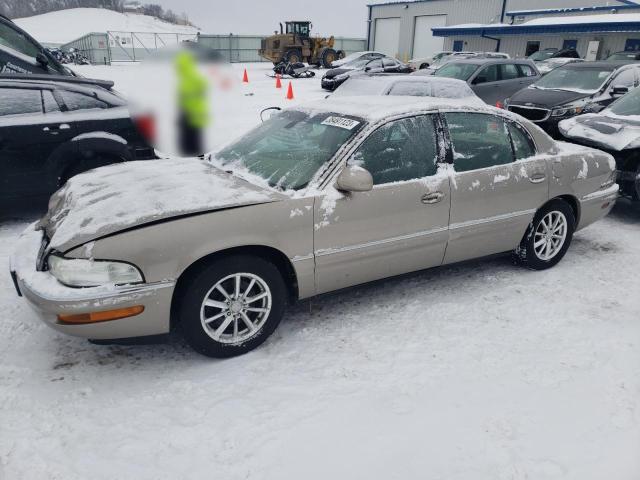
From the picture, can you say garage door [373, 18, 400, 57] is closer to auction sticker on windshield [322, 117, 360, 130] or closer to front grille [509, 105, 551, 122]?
front grille [509, 105, 551, 122]

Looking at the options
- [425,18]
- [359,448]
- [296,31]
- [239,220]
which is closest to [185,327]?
[239,220]

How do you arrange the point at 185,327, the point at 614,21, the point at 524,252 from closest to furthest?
the point at 185,327, the point at 524,252, the point at 614,21

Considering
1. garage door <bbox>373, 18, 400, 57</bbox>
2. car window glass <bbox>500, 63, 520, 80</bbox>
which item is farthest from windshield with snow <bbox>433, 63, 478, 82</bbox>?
garage door <bbox>373, 18, 400, 57</bbox>

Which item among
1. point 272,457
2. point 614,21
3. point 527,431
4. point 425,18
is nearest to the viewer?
point 272,457

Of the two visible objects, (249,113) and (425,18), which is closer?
(249,113)

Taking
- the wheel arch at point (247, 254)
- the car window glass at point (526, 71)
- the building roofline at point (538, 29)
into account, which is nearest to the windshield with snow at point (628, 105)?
the wheel arch at point (247, 254)

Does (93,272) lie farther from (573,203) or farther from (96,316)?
(573,203)

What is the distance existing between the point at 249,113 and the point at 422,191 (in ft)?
29.7

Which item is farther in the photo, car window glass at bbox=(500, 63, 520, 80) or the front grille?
car window glass at bbox=(500, 63, 520, 80)

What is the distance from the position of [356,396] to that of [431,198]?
1.51 meters

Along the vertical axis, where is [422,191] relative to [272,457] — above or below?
above

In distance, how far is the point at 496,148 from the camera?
384cm

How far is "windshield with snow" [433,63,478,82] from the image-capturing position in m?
11.9

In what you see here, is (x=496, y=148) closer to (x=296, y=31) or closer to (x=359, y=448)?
(x=359, y=448)
